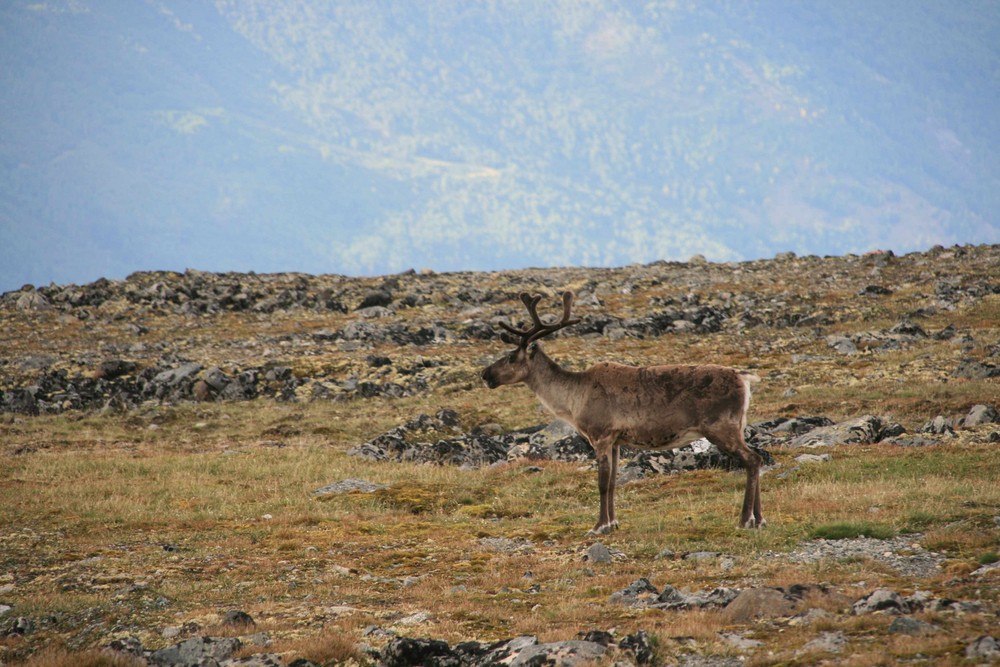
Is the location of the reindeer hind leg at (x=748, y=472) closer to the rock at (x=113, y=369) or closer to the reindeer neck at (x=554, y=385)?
the reindeer neck at (x=554, y=385)

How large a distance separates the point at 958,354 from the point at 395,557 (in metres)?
32.9

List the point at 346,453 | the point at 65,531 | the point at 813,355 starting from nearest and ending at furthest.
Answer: the point at 65,531
the point at 346,453
the point at 813,355

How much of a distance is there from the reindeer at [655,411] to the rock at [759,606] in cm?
603

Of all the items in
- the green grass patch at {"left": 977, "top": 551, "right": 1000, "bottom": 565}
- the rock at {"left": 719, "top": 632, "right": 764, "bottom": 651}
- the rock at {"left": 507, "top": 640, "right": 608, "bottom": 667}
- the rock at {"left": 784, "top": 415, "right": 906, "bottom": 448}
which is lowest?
the rock at {"left": 507, "top": 640, "right": 608, "bottom": 667}

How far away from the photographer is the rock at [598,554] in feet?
55.3

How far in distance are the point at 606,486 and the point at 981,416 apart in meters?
15.1

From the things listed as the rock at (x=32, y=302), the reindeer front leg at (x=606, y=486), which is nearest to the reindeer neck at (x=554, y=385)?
the reindeer front leg at (x=606, y=486)

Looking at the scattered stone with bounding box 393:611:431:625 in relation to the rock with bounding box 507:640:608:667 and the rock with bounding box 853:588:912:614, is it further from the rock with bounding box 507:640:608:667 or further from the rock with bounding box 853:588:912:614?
the rock with bounding box 853:588:912:614

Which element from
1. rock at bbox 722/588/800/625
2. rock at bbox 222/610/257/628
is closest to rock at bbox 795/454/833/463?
rock at bbox 722/588/800/625

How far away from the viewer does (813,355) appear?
48375 millimetres

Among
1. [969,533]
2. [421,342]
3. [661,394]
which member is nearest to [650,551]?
[661,394]

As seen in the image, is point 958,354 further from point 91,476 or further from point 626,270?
point 626,270

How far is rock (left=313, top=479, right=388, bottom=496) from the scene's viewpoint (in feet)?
86.5

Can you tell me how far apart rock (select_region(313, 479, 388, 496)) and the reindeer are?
7.53 metres
